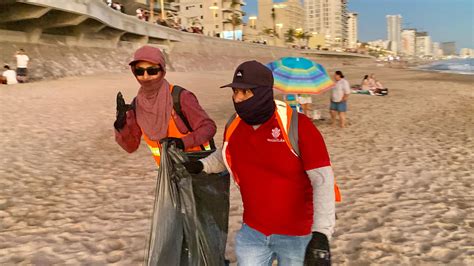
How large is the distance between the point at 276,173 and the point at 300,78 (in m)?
7.67

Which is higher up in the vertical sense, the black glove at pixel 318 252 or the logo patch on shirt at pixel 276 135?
the logo patch on shirt at pixel 276 135

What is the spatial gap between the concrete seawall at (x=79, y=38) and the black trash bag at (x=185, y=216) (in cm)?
1939

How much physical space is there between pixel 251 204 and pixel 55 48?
23625 millimetres

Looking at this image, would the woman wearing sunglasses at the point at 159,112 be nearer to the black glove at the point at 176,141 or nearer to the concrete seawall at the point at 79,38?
the black glove at the point at 176,141

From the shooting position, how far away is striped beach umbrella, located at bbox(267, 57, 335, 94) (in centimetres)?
918

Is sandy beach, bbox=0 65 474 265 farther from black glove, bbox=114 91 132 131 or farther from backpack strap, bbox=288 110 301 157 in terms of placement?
backpack strap, bbox=288 110 301 157

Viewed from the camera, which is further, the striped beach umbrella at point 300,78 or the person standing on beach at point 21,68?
the person standing on beach at point 21,68

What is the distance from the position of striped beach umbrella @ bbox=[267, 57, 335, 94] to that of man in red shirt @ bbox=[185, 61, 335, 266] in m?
7.37

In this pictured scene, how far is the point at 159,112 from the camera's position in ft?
8.64

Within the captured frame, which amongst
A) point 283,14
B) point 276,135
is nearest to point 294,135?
point 276,135

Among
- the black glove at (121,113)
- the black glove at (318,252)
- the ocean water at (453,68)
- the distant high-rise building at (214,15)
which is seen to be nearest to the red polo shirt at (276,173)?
the black glove at (318,252)

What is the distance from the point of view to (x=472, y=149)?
314 inches

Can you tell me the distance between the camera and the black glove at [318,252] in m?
1.74

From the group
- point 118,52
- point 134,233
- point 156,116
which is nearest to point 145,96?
point 156,116
